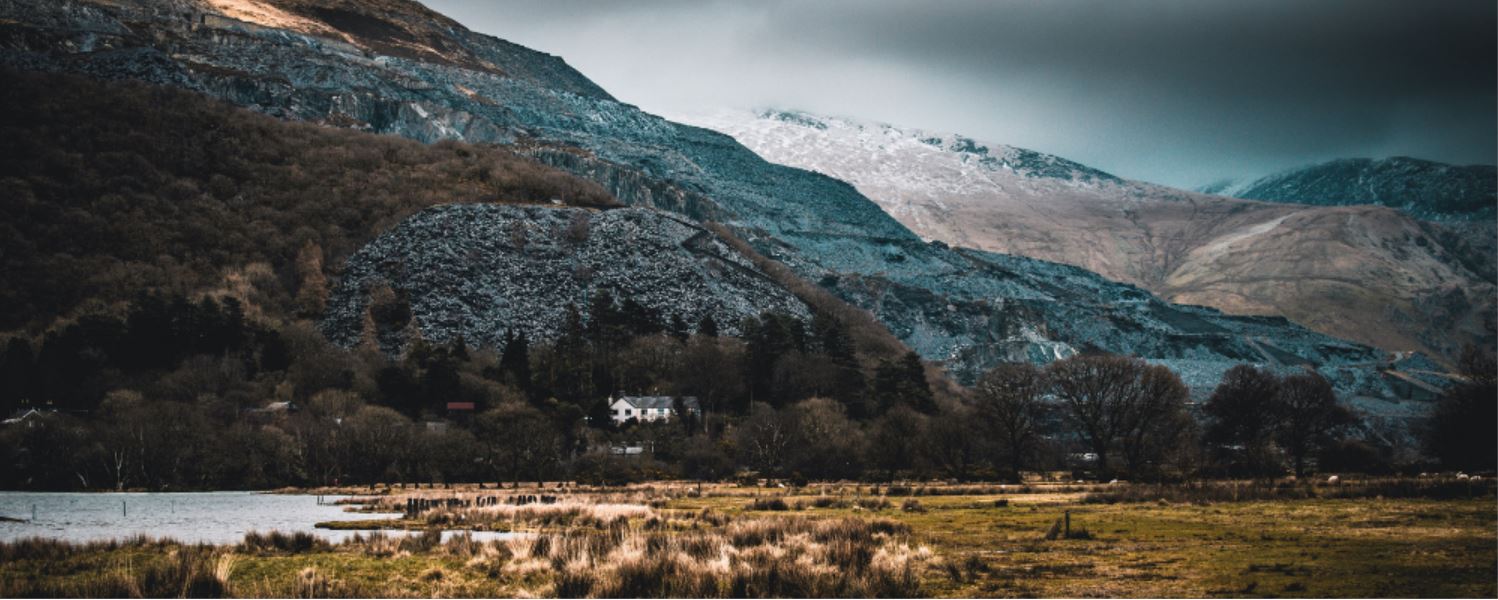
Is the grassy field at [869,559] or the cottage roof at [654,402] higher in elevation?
the grassy field at [869,559]

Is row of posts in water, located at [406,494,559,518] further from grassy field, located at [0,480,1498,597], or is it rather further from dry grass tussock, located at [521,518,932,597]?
dry grass tussock, located at [521,518,932,597]

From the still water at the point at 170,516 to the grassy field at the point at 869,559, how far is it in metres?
7.43

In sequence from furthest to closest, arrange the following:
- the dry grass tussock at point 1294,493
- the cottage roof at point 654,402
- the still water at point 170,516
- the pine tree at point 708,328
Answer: the pine tree at point 708,328, the cottage roof at point 654,402, the dry grass tussock at point 1294,493, the still water at point 170,516

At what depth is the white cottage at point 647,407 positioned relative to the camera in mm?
145250

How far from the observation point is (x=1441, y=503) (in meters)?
49.9

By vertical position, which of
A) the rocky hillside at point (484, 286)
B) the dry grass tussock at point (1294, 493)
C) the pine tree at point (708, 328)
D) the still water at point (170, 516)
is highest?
the rocky hillside at point (484, 286)

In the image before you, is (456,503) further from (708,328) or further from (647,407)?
(708,328)

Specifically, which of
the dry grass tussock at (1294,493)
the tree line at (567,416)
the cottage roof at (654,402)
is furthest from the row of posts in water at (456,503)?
the cottage roof at (654,402)

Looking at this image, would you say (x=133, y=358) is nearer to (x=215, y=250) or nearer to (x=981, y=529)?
(x=215, y=250)

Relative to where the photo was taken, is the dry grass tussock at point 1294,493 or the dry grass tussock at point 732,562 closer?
the dry grass tussock at point 732,562

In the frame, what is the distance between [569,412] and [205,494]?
142 feet

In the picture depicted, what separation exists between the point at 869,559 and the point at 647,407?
117765 millimetres

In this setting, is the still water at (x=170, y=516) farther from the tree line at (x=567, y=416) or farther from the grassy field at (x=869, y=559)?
the tree line at (x=567, y=416)

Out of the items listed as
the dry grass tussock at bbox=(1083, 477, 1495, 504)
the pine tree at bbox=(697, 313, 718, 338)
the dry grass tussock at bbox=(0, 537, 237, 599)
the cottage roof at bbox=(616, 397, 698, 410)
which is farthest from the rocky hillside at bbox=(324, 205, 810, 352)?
the dry grass tussock at bbox=(0, 537, 237, 599)
